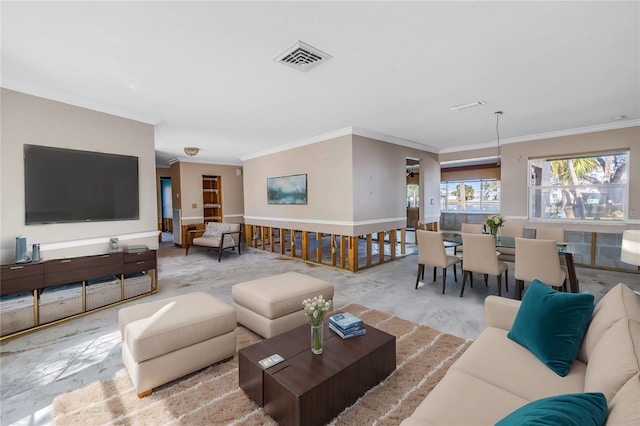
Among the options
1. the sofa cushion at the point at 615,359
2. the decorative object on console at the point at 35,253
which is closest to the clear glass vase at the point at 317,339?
the sofa cushion at the point at 615,359

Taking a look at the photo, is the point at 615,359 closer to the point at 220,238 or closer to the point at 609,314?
the point at 609,314

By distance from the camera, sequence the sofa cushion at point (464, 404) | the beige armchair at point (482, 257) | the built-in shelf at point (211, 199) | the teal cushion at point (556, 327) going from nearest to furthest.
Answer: the sofa cushion at point (464, 404)
the teal cushion at point (556, 327)
the beige armchair at point (482, 257)
the built-in shelf at point (211, 199)

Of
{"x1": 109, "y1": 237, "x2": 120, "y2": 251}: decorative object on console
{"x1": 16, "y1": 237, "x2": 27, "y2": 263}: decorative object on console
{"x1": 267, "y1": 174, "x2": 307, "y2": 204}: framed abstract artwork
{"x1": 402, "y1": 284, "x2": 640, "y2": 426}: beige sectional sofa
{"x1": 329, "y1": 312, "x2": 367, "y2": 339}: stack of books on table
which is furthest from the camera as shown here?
{"x1": 267, "y1": 174, "x2": 307, "y2": 204}: framed abstract artwork

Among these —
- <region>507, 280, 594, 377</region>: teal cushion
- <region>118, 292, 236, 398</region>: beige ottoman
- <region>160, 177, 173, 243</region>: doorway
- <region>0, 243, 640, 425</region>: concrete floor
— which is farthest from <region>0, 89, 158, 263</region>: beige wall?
<region>160, 177, 173, 243</region>: doorway

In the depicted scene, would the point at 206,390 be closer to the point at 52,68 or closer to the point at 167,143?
the point at 52,68

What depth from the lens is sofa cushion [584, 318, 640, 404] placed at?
0.98 m

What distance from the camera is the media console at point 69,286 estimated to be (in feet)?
9.03

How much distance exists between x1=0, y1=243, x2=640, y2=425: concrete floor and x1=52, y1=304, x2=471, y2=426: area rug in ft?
0.60

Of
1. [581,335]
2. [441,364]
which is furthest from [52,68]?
[581,335]

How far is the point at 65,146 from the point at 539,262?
5.52 m

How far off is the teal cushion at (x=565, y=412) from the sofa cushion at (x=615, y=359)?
0.19 m

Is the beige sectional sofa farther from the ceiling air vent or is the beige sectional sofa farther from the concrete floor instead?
the ceiling air vent

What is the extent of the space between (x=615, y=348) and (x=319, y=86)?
119 inches

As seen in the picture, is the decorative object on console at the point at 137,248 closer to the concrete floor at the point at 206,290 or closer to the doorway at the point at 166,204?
the concrete floor at the point at 206,290
